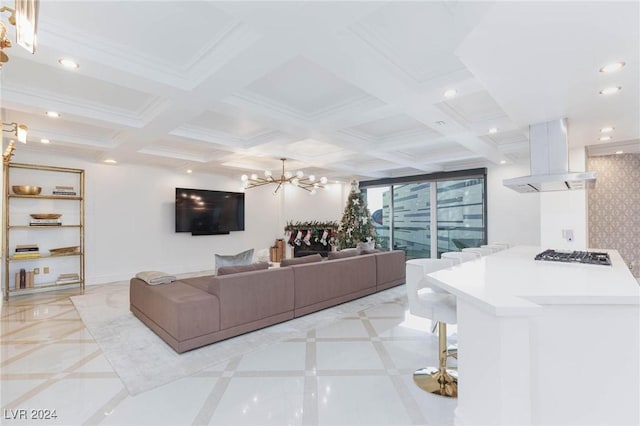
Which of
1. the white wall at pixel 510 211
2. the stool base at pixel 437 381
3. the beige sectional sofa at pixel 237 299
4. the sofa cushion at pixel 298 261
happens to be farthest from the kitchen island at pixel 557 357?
the white wall at pixel 510 211

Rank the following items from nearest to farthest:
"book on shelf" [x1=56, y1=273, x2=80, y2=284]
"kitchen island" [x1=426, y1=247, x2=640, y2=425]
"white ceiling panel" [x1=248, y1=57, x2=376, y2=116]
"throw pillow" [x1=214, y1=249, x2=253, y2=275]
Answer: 1. "kitchen island" [x1=426, y1=247, x2=640, y2=425]
2. "white ceiling panel" [x1=248, y1=57, x2=376, y2=116]
3. "throw pillow" [x1=214, y1=249, x2=253, y2=275]
4. "book on shelf" [x1=56, y1=273, x2=80, y2=284]

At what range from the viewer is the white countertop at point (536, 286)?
1.45 meters

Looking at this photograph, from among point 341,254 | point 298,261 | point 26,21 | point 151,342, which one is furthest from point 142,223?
point 26,21

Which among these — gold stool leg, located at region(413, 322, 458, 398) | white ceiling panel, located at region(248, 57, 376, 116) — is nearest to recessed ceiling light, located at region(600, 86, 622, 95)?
white ceiling panel, located at region(248, 57, 376, 116)

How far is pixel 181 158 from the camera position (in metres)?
5.80

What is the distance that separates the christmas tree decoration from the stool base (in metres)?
4.93

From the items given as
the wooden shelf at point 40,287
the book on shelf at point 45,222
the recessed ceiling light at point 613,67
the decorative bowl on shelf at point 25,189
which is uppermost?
the recessed ceiling light at point 613,67

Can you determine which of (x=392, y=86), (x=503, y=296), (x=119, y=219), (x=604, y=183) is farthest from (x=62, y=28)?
(x=604, y=183)

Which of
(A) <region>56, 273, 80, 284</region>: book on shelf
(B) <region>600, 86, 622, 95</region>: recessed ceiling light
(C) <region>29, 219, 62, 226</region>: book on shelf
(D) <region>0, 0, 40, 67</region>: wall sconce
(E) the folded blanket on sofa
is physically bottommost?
(A) <region>56, 273, 80, 284</region>: book on shelf

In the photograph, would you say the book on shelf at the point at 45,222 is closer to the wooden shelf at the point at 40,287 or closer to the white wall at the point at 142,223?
the white wall at the point at 142,223

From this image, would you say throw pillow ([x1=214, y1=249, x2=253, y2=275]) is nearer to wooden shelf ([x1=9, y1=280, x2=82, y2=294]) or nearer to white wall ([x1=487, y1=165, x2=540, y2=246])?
wooden shelf ([x1=9, y1=280, x2=82, y2=294])

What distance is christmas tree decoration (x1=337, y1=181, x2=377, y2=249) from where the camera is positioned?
7.51 meters

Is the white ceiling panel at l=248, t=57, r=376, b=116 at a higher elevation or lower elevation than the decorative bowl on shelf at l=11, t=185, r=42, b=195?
higher

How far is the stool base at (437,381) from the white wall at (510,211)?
16.2 ft
